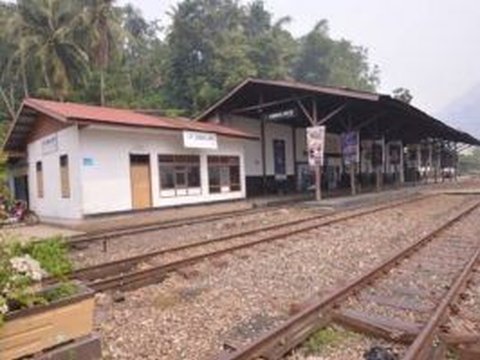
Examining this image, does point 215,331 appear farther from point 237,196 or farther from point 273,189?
point 273,189

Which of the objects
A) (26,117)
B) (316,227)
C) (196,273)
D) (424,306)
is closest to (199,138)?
(26,117)

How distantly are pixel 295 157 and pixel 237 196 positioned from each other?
8208mm

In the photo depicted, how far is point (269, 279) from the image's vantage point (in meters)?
8.84

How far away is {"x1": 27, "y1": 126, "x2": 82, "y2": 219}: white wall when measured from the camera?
18875mm

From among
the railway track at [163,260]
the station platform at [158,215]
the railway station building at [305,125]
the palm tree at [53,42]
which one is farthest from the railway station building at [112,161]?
the palm tree at [53,42]

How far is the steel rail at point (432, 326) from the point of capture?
4.93m

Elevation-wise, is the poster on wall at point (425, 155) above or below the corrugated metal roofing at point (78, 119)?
below

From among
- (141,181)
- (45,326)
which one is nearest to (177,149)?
(141,181)

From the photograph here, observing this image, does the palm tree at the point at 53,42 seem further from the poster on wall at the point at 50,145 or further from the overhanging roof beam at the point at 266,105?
Answer: the poster on wall at the point at 50,145

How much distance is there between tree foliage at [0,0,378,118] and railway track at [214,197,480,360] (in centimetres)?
3386

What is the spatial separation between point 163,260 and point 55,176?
441 inches

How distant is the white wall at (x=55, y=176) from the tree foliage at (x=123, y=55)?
1681 centimetres

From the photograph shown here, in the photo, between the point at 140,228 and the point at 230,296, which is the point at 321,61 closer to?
the point at 140,228

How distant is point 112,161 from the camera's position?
19500 millimetres
